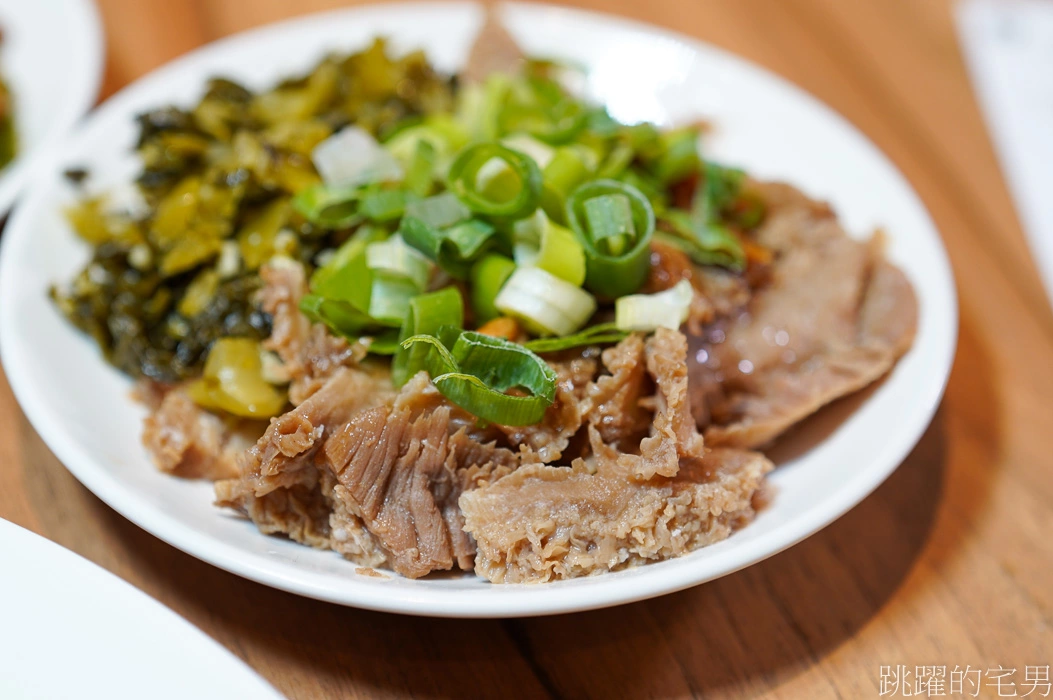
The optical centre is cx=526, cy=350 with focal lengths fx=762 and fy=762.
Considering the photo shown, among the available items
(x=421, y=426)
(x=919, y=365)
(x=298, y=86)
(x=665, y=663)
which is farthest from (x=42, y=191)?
(x=919, y=365)

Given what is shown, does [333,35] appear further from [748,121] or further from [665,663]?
[665,663]

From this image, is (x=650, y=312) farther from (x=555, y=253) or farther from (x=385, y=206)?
(x=385, y=206)

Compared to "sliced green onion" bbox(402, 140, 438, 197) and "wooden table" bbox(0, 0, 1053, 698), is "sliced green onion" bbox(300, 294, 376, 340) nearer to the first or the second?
"sliced green onion" bbox(402, 140, 438, 197)

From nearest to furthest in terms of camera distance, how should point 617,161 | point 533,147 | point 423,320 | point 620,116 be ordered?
point 423,320
point 533,147
point 617,161
point 620,116

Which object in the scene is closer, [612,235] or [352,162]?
[612,235]

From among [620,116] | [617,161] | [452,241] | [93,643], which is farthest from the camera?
[620,116]

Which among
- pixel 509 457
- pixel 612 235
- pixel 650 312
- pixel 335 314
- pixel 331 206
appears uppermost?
pixel 612 235

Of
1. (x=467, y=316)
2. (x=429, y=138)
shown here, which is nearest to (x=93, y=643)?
(x=467, y=316)
